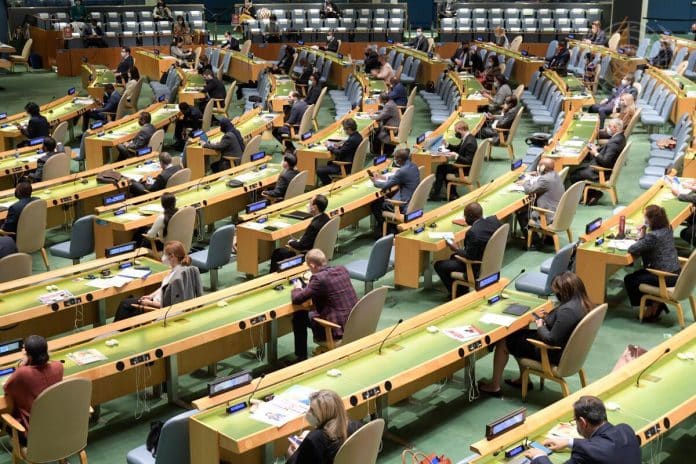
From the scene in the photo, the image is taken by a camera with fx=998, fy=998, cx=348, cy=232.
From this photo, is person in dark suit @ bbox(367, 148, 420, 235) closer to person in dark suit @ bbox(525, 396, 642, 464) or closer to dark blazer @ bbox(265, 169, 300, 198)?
dark blazer @ bbox(265, 169, 300, 198)

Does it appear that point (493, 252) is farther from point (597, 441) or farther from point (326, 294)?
point (597, 441)

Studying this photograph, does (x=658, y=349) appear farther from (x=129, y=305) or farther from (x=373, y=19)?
(x=373, y=19)

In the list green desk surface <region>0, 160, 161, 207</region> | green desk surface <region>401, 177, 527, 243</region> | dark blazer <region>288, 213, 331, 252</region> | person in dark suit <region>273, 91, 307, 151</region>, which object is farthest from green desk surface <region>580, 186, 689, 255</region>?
person in dark suit <region>273, 91, 307, 151</region>

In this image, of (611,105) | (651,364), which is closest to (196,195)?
(651,364)

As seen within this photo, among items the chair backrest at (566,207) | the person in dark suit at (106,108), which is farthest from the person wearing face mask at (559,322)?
the person in dark suit at (106,108)

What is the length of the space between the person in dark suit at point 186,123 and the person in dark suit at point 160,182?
14.1ft

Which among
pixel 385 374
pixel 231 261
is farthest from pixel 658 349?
pixel 231 261

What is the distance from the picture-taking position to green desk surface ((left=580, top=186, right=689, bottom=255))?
972cm

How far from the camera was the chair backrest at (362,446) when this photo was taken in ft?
18.6

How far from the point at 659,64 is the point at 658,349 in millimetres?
15837

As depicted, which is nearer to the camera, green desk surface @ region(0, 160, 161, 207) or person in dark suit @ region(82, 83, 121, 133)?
green desk surface @ region(0, 160, 161, 207)

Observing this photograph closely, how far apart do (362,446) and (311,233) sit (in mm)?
4716

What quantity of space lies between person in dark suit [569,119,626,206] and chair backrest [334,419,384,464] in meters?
8.01

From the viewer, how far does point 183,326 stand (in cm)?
798
